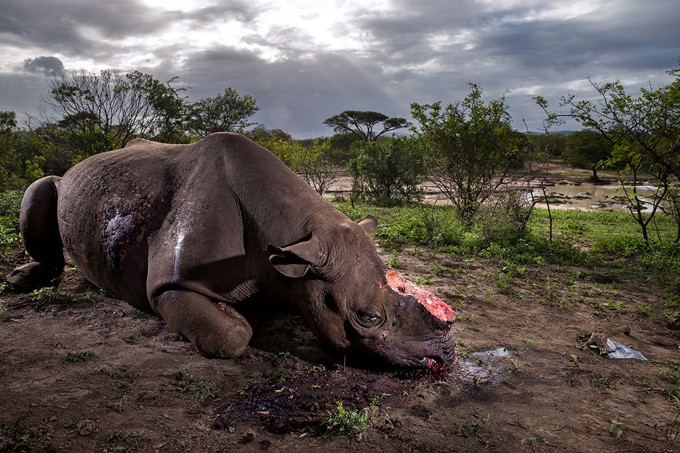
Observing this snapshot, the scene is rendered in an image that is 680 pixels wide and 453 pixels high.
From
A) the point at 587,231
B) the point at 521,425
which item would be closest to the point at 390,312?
the point at 521,425

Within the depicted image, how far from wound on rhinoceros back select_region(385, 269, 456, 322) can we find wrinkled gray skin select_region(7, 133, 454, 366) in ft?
0.17

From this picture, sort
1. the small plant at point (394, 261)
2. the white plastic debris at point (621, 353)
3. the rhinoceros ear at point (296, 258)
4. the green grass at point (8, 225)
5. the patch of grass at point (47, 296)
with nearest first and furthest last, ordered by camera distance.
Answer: the rhinoceros ear at point (296, 258) < the white plastic debris at point (621, 353) < the patch of grass at point (47, 296) < the green grass at point (8, 225) < the small plant at point (394, 261)

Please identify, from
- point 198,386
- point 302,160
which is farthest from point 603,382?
point 302,160

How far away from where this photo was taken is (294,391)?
315 centimetres

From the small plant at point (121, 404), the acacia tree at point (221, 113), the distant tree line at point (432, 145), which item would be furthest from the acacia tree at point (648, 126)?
the acacia tree at point (221, 113)

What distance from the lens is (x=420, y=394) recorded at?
3.16 m

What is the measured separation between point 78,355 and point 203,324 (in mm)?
1147

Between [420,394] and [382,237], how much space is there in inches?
244

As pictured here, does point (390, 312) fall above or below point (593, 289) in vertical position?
above

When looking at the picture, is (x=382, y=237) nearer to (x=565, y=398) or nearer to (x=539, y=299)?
(x=539, y=299)

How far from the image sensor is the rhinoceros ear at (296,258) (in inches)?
119

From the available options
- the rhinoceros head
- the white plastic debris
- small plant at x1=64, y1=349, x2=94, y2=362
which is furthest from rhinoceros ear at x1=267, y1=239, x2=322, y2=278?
the white plastic debris

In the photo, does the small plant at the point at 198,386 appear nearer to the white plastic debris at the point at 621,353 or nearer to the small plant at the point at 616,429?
the small plant at the point at 616,429

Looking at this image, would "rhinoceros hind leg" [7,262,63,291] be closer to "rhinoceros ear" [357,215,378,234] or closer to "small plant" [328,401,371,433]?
"rhinoceros ear" [357,215,378,234]
